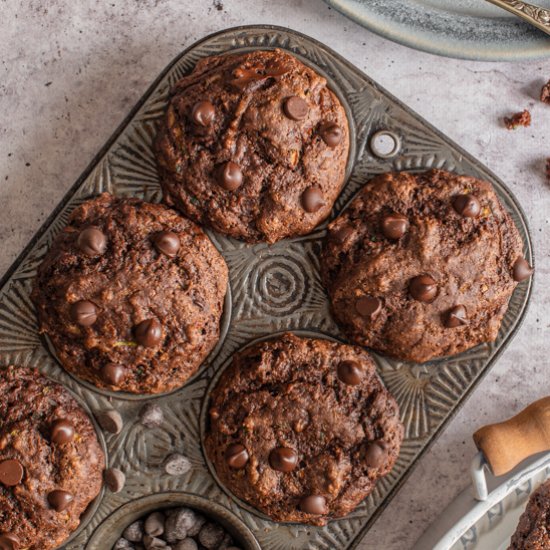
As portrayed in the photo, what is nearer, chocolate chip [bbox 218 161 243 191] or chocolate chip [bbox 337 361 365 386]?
chocolate chip [bbox 218 161 243 191]

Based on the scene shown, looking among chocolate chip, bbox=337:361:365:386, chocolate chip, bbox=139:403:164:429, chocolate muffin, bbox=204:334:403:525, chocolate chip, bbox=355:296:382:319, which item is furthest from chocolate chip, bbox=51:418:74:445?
chocolate chip, bbox=355:296:382:319

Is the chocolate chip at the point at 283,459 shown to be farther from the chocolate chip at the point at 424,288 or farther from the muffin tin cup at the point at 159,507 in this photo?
the chocolate chip at the point at 424,288

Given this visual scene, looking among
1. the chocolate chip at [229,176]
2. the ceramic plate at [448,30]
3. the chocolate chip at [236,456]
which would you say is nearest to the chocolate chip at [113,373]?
the chocolate chip at [236,456]

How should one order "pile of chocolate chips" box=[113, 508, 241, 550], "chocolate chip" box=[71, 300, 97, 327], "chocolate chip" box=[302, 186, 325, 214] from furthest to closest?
1. "pile of chocolate chips" box=[113, 508, 241, 550]
2. "chocolate chip" box=[302, 186, 325, 214]
3. "chocolate chip" box=[71, 300, 97, 327]

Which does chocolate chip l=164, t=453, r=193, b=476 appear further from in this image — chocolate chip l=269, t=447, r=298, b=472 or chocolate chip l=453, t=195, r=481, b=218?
chocolate chip l=453, t=195, r=481, b=218

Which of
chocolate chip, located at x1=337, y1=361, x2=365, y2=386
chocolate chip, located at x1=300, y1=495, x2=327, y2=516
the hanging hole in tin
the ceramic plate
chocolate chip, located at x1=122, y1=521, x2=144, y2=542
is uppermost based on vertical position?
the ceramic plate

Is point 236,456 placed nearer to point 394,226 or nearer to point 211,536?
point 211,536

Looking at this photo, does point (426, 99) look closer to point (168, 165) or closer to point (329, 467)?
point (168, 165)

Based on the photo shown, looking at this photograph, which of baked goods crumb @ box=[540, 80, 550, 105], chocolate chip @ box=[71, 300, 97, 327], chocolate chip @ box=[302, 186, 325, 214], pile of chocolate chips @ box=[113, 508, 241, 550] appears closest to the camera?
chocolate chip @ box=[71, 300, 97, 327]
